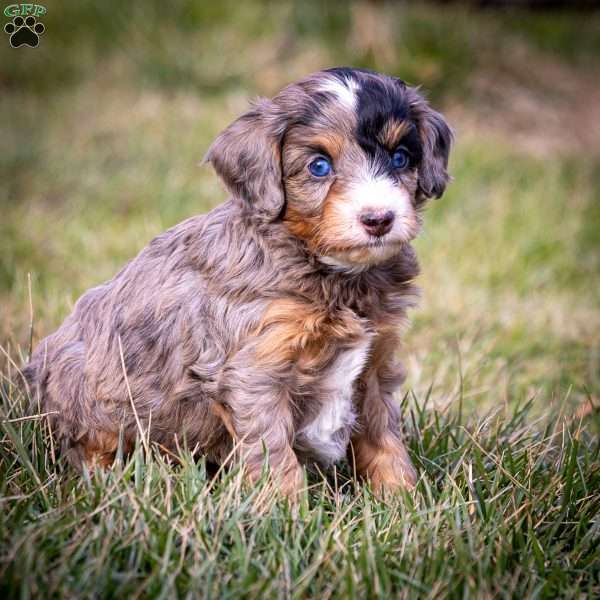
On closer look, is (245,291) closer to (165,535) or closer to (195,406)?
(195,406)

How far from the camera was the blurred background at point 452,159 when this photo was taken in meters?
6.71

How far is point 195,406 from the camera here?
12.5 feet

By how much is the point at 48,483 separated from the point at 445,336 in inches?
151

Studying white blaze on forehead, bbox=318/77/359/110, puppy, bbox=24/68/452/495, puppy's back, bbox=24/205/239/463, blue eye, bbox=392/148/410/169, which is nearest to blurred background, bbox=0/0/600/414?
puppy's back, bbox=24/205/239/463

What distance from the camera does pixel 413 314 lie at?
23.4 ft

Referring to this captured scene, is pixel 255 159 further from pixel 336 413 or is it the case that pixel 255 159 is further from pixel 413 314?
pixel 413 314

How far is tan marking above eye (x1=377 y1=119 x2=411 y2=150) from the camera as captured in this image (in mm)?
3670

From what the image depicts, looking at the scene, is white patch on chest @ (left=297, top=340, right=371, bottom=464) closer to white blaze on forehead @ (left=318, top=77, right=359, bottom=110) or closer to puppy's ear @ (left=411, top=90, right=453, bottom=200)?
puppy's ear @ (left=411, top=90, right=453, bottom=200)

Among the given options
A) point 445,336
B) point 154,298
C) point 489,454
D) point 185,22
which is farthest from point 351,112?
point 185,22

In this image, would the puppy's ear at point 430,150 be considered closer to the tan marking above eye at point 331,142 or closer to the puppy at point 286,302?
the puppy at point 286,302

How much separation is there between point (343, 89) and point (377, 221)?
24.1 inches

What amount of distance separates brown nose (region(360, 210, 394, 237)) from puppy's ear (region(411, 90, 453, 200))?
20.8 inches

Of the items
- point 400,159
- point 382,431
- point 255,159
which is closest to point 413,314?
point 382,431

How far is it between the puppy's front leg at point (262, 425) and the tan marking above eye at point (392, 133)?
1104mm
